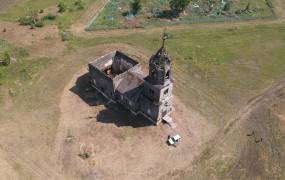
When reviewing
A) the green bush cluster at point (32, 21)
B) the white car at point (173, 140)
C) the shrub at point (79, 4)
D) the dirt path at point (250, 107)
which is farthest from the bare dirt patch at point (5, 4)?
the dirt path at point (250, 107)

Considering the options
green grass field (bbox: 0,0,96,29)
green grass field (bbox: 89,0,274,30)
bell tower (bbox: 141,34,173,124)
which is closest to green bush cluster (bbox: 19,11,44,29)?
green grass field (bbox: 0,0,96,29)

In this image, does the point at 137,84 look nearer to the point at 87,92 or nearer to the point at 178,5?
the point at 87,92

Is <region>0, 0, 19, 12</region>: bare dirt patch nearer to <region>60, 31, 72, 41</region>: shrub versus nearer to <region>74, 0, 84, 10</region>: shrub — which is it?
<region>74, 0, 84, 10</region>: shrub

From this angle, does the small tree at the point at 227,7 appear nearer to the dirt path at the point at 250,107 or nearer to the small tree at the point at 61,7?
the dirt path at the point at 250,107

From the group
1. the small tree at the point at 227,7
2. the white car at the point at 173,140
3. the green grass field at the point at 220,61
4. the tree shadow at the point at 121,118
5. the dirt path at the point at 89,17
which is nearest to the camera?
the white car at the point at 173,140

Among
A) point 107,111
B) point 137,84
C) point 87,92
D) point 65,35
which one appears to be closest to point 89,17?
point 65,35
